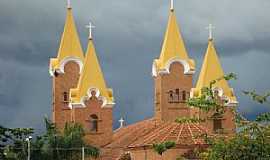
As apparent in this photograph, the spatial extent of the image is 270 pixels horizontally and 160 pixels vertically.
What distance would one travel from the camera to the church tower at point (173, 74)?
55.4m

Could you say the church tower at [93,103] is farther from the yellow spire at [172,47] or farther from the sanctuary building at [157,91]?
the yellow spire at [172,47]

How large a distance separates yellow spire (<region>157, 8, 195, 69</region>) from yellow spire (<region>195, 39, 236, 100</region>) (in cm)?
115

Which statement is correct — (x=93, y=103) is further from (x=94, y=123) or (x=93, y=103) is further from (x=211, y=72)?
(x=211, y=72)

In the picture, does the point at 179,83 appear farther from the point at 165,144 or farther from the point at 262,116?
the point at 262,116

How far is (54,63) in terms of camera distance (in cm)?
5953

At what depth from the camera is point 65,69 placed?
195ft

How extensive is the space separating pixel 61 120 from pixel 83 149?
9655 millimetres

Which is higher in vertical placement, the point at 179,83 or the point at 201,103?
the point at 179,83

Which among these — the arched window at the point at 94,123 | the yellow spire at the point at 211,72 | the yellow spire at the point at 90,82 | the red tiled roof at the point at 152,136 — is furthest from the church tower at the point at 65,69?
the yellow spire at the point at 211,72

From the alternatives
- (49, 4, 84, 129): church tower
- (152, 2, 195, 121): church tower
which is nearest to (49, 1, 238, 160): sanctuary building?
(152, 2, 195, 121): church tower

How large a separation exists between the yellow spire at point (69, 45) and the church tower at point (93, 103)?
283cm

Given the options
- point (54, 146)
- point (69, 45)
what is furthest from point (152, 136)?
point (69, 45)

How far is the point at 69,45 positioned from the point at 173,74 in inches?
324

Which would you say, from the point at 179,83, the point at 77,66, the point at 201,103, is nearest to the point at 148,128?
the point at 179,83
